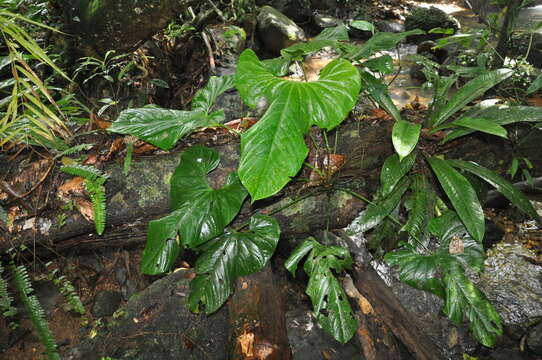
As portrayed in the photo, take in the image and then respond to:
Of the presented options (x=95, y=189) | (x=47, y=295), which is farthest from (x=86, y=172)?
(x=47, y=295)

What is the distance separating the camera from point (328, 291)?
6.04 ft

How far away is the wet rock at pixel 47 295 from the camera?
7.87ft

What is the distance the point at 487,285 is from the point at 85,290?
3246 mm

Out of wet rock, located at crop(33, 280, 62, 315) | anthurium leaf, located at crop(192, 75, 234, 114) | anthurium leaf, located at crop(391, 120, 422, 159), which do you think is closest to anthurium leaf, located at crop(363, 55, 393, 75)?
anthurium leaf, located at crop(391, 120, 422, 159)

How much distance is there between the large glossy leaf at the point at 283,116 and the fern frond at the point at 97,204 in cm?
118

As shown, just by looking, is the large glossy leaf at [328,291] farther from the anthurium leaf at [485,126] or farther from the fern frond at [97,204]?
the fern frond at [97,204]

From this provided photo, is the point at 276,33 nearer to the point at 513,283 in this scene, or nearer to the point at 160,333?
the point at 513,283

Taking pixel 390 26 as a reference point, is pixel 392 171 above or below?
above

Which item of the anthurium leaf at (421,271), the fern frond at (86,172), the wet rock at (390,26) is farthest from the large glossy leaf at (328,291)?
the wet rock at (390,26)

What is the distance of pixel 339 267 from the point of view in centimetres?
188

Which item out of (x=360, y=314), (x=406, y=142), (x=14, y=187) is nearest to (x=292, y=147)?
(x=406, y=142)

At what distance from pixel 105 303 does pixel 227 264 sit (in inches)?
48.4

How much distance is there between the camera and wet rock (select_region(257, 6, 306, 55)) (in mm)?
6504

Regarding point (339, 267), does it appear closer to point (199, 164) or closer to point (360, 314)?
point (360, 314)
